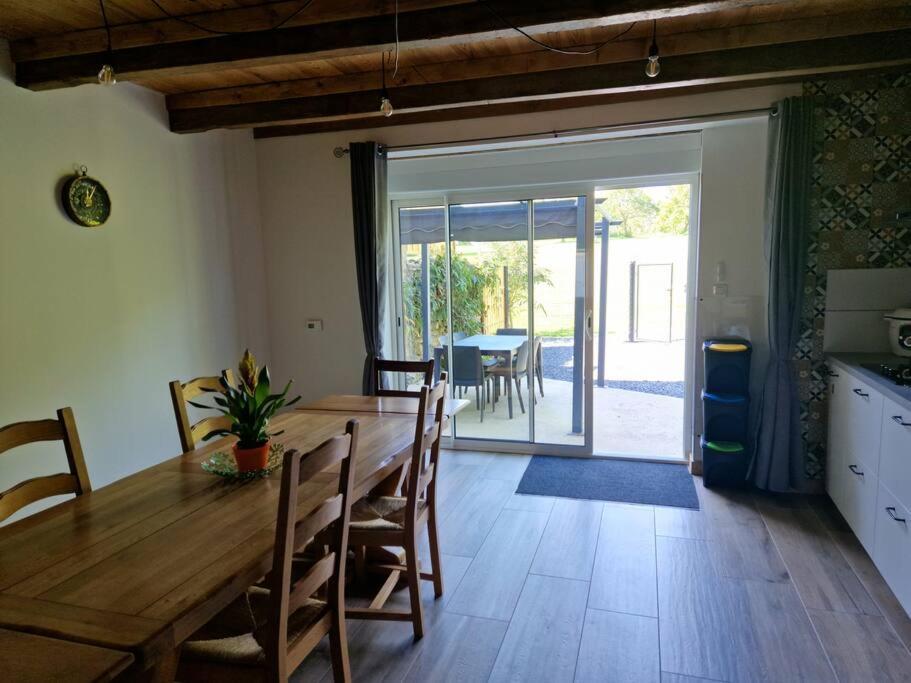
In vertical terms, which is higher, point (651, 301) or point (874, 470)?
point (651, 301)

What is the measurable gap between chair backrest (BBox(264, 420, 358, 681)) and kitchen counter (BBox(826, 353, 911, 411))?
2136 millimetres

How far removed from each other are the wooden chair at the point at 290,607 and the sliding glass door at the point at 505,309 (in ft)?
9.03

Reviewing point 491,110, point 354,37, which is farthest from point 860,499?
point 354,37

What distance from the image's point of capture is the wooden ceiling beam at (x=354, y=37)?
229 cm

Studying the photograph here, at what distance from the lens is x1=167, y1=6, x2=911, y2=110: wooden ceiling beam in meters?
2.84

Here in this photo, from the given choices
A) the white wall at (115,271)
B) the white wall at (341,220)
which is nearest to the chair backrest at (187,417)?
the white wall at (115,271)

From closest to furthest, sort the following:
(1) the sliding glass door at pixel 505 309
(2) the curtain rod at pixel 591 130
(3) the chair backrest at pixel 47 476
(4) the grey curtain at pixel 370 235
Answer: (3) the chair backrest at pixel 47 476, (2) the curtain rod at pixel 591 130, (4) the grey curtain at pixel 370 235, (1) the sliding glass door at pixel 505 309

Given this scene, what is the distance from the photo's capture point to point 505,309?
14.5 ft

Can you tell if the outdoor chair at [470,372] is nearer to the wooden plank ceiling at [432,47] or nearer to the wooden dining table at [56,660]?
the wooden plank ceiling at [432,47]

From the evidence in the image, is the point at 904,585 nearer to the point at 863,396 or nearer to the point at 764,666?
the point at 764,666

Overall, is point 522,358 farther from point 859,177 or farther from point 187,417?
point 187,417

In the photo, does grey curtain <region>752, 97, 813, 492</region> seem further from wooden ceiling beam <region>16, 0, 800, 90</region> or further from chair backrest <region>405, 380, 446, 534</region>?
chair backrest <region>405, 380, 446, 534</region>

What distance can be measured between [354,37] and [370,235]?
1.69 metres

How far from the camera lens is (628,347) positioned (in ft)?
26.3
